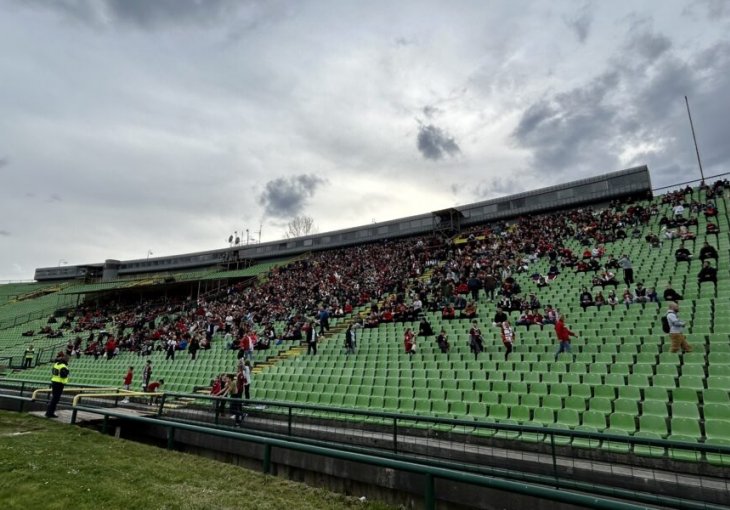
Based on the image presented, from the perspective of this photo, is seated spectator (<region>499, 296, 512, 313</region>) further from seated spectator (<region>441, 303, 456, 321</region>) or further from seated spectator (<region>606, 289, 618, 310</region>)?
seated spectator (<region>606, 289, 618, 310</region>)

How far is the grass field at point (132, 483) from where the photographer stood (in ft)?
16.1

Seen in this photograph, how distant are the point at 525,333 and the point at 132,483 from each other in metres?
11.6

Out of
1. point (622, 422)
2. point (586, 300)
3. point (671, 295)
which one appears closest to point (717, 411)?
point (622, 422)

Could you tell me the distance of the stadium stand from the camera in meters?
8.45

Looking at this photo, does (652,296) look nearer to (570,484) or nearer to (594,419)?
(594,419)

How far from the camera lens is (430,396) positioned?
1056cm

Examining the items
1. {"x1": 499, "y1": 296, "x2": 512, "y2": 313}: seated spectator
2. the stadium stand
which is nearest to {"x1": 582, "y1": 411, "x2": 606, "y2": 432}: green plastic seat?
the stadium stand

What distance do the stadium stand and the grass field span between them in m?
4.51

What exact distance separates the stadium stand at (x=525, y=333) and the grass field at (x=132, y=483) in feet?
14.8

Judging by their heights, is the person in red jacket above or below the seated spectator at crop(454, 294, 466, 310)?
below

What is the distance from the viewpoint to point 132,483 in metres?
5.57

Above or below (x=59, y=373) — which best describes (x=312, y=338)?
above

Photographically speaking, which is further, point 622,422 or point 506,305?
point 506,305

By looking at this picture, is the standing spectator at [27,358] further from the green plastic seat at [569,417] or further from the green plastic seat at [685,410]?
the green plastic seat at [685,410]
